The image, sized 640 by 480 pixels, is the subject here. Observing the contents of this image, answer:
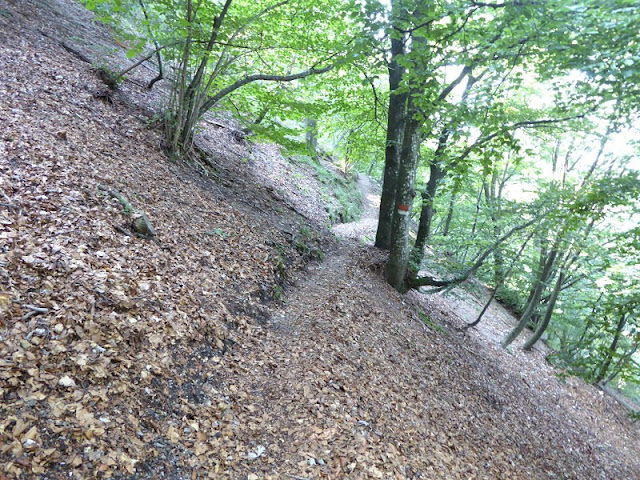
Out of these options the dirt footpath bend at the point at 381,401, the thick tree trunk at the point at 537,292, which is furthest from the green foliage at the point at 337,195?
the thick tree trunk at the point at 537,292

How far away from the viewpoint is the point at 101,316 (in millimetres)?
3877

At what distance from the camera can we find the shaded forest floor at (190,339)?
3.28 meters

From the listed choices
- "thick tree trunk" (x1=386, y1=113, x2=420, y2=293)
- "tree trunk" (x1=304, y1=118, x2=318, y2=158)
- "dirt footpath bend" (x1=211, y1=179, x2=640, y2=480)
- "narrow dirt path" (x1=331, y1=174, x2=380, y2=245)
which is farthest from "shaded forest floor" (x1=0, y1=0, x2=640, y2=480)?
"narrow dirt path" (x1=331, y1=174, x2=380, y2=245)

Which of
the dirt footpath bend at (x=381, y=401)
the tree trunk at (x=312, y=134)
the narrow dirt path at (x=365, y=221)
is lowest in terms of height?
the dirt footpath bend at (x=381, y=401)

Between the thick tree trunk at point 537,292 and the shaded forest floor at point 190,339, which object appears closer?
the shaded forest floor at point 190,339

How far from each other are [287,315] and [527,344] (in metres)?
12.2

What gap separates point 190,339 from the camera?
455 centimetres

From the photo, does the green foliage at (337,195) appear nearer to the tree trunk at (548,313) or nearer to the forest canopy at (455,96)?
the forest canopy at (455,96)

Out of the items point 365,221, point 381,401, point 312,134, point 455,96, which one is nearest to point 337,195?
point 365,221

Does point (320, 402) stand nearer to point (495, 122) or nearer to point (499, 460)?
point (499, 460)

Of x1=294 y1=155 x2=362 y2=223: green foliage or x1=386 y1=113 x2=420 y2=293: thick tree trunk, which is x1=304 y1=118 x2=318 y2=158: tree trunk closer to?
x1=294 y1=155 x2=362 y2=223: green foliage

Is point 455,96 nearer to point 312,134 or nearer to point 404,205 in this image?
point 404,205

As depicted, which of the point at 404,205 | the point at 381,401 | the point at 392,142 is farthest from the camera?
the point at 392,142

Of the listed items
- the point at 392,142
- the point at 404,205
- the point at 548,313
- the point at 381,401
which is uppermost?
the point at 392,142
